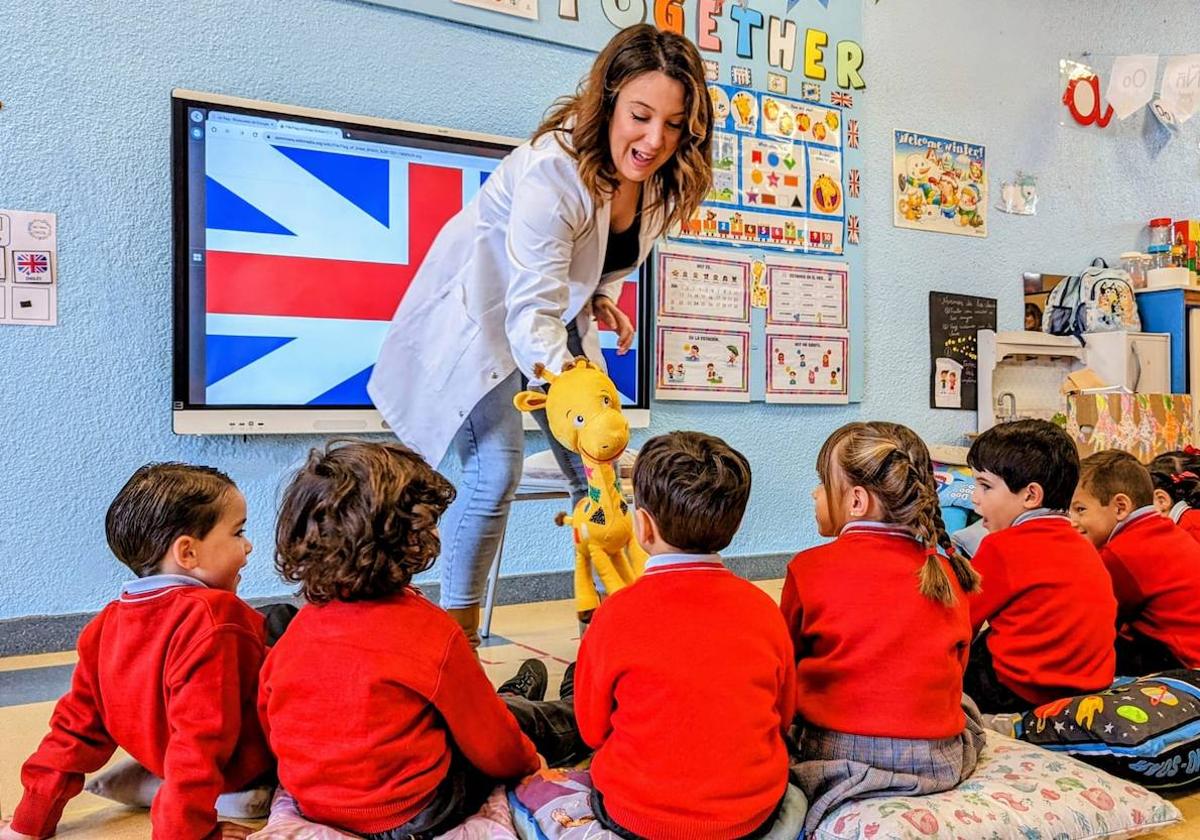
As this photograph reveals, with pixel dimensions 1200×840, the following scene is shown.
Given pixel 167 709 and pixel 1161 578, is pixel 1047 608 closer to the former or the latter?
pixel 1161 578

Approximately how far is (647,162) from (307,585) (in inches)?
32.8

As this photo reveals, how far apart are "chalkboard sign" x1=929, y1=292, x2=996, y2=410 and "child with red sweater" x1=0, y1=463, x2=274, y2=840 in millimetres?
2596

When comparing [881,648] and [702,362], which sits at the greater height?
[702,362]

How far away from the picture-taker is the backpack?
3285 mm

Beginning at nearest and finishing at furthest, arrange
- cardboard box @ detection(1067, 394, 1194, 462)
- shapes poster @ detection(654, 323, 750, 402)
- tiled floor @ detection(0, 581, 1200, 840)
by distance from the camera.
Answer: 1. tiled floor @ detection(0, 581, 1200, 840)
2. shapes poster @ detection(654, 323, 750, 402)
3. cardboard box @ detection(1067, 394, 1194, 462)

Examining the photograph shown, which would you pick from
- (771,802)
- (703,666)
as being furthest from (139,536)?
(771,802)

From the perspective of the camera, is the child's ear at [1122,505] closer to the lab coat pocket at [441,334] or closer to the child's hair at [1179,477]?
the child's hair at [1179,477]

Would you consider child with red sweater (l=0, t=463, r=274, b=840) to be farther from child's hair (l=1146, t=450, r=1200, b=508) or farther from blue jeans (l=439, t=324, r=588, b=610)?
child's hair (l=1146, t=450, r=1200, b=508)

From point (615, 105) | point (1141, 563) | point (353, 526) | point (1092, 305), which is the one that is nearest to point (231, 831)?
point (353, 526)

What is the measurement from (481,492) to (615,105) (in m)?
0.65

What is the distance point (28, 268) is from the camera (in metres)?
1.95

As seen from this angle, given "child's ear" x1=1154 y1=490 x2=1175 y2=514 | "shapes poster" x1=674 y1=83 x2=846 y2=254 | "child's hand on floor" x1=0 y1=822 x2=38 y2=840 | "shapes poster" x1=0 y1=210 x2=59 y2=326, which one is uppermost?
"shapes poster" x1=674 y1=83 x2=846 y2=254

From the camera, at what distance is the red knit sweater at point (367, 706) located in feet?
3.15

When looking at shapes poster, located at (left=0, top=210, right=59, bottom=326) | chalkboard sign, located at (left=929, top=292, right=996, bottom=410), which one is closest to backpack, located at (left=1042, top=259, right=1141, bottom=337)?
chalkboard sign, located at (left=929, top=292, right=996, bottom=410)
